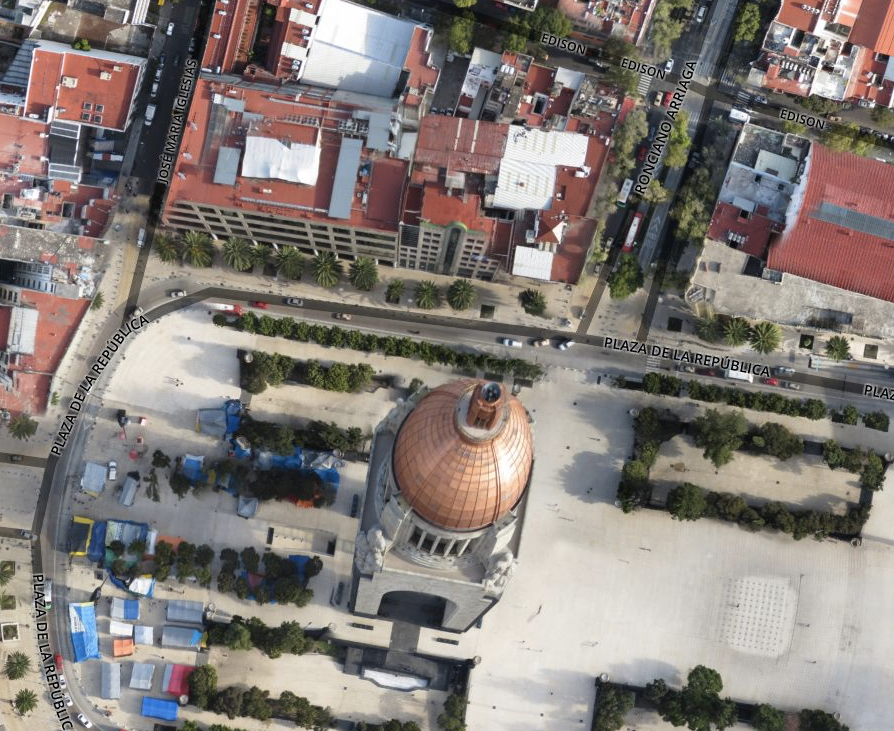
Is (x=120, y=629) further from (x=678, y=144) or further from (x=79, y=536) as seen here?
(x=678, y=144)

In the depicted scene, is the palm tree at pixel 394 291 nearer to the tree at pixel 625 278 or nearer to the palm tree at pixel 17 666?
the tree at pixel 625 278

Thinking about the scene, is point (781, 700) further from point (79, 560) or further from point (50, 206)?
point (50, 206)

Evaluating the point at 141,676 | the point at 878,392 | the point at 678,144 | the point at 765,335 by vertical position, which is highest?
the point at 678,144

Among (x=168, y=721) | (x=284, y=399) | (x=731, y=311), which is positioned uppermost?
(x=731, y=311)

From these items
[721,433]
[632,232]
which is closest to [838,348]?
[721,433]

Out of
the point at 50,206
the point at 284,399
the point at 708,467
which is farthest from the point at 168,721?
the point at 708,467

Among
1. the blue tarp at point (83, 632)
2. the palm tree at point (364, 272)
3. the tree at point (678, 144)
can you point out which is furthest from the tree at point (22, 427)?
the tree at point (678, 144)

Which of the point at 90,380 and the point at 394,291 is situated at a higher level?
the point at 394,291

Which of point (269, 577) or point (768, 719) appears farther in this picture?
point (269, 577)
